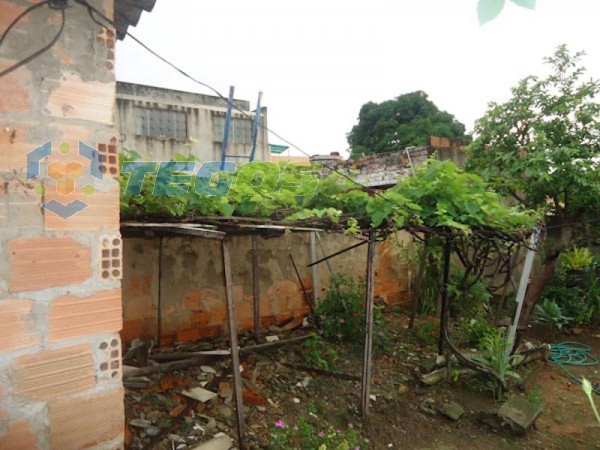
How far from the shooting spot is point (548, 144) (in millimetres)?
5492

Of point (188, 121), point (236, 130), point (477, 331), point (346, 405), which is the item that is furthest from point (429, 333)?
point (188, 121)

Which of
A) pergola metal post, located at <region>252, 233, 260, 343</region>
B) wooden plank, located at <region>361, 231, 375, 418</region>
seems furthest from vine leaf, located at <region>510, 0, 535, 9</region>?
pergola metal post, located at <region>252, 233, 260, 343</region>

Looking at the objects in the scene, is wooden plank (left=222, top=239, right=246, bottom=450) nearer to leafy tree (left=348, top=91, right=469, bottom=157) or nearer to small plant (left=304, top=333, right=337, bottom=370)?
small plant (left=304, top=333, right=337, bottom=370)

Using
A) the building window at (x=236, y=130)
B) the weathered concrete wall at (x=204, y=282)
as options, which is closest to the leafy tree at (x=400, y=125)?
the building window at (x=236, y=130)

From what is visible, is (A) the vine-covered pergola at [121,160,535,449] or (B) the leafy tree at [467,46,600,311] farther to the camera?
(B) the leafy tree at [467,46,600,311]

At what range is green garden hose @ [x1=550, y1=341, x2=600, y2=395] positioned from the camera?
18.7ft

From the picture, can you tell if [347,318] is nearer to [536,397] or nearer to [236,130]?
[536,397]

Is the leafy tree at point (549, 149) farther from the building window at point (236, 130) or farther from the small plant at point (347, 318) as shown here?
the building window at point (236, 130)

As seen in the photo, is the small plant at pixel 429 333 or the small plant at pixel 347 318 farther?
the small plant at pixel 429 333

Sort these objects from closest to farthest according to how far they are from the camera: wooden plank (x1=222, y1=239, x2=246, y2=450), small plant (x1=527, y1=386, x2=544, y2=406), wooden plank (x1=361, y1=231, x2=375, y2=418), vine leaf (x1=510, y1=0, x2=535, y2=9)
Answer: vine leaf (x1=510, y1=0, x2=535, y2=9)
wooden plank (x1=222, y1=239, x2=246, y2=450)
wooden plank (x1=361, y1=231, x2=375, y2=418)
small plant (x1=527, y1=386, x2=544, y2=406)

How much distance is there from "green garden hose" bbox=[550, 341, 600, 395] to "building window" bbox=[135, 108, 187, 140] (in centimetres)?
1072

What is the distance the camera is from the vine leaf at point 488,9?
82cm

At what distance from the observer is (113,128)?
168 cm

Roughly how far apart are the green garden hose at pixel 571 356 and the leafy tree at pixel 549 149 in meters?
0.88
